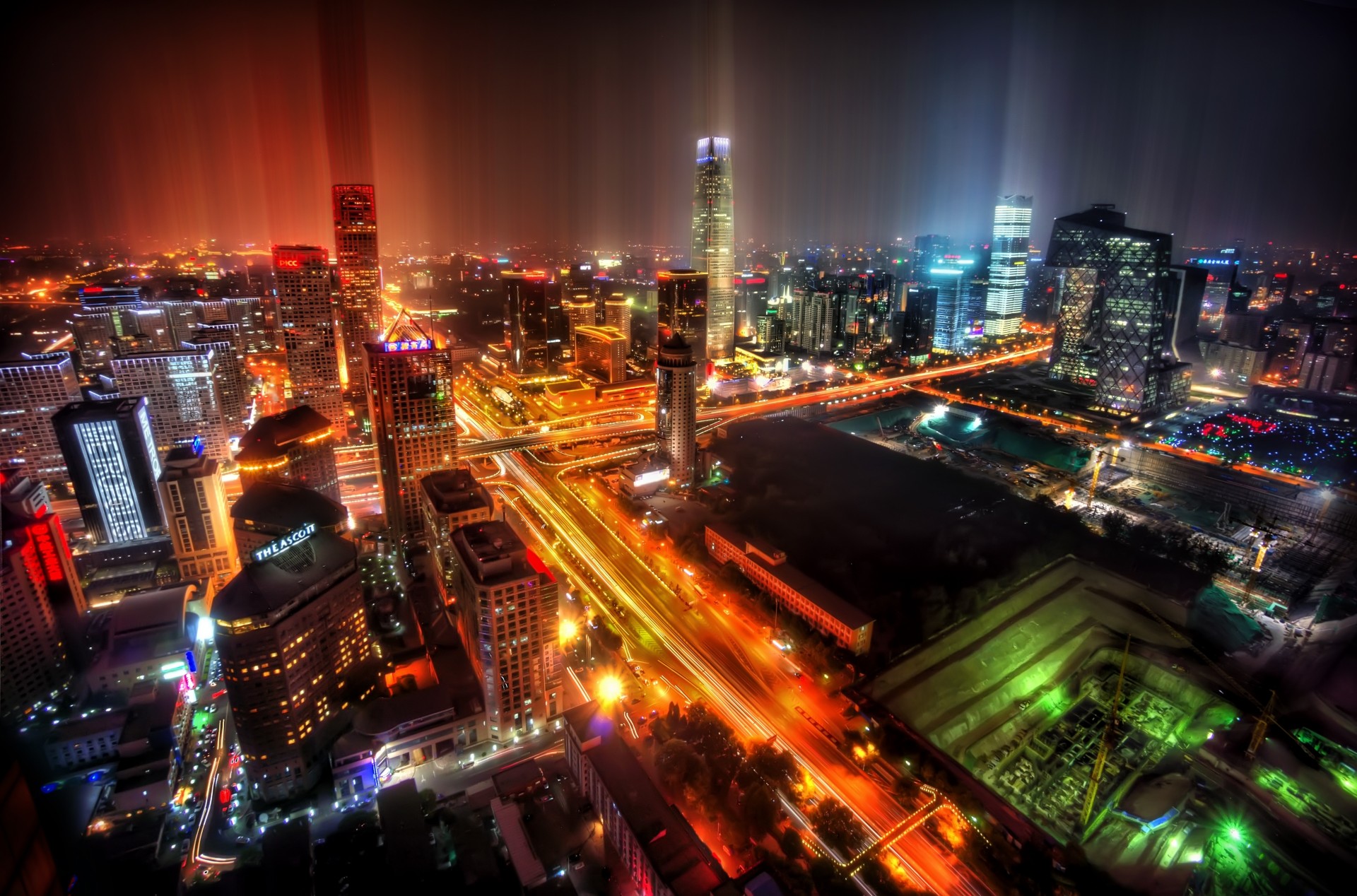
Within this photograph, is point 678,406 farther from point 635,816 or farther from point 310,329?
point 310,329

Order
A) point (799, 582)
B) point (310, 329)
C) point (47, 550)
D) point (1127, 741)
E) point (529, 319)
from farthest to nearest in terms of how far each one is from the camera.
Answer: point (529, 319) < point (310, 329) < point (799, 582) < point (47, 550) < point (1127, 741)

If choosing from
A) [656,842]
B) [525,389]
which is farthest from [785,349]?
[656,842]

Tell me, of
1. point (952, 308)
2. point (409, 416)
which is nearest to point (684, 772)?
point (409, 416)

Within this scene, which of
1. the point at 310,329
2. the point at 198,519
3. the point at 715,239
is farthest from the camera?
the point at 715,239

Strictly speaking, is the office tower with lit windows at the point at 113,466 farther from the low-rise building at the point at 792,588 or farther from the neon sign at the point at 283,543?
the low-rise building at the point at 792,588

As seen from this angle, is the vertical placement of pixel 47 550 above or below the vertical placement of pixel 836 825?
above

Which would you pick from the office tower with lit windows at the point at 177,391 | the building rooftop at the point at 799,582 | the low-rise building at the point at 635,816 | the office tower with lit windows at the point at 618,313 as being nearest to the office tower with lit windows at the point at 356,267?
the office tower with lit windows at the point at 177,391
